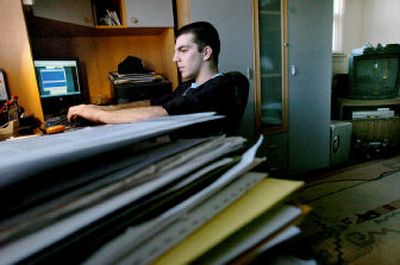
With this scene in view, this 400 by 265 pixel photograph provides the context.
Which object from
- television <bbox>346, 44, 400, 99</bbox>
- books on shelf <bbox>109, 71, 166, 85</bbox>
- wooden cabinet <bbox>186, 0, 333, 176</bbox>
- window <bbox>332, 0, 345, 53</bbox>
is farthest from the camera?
window <bbox>332, 0, 345, 53</bbox>

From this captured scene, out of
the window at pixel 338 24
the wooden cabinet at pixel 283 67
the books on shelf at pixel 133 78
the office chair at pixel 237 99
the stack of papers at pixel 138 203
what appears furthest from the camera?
the window at pixel 338 24

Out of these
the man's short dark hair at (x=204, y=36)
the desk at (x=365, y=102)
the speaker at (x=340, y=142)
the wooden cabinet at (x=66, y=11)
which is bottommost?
the speaker at (x=340, y=142)

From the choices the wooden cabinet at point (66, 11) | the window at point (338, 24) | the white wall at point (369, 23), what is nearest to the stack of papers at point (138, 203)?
the wooden cabinet at point (66, 11)

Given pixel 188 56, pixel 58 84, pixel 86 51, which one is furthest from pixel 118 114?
pixel 86 51

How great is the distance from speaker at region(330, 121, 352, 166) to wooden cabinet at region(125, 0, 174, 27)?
6.57 ft

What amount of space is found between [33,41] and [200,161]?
242 centimetres

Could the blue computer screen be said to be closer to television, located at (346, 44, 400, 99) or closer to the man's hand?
the man's hand

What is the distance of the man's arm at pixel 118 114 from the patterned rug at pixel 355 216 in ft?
2.87

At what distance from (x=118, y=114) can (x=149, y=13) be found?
52.3 inches

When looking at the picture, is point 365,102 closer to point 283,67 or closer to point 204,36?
point 283,67

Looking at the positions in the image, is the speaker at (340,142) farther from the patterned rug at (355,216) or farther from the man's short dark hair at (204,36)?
the man's short dark hair at (204,36)

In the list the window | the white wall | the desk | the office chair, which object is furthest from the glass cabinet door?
the white wall

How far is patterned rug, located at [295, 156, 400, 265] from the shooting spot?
162 cm

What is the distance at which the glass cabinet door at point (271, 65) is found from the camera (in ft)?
8.19
